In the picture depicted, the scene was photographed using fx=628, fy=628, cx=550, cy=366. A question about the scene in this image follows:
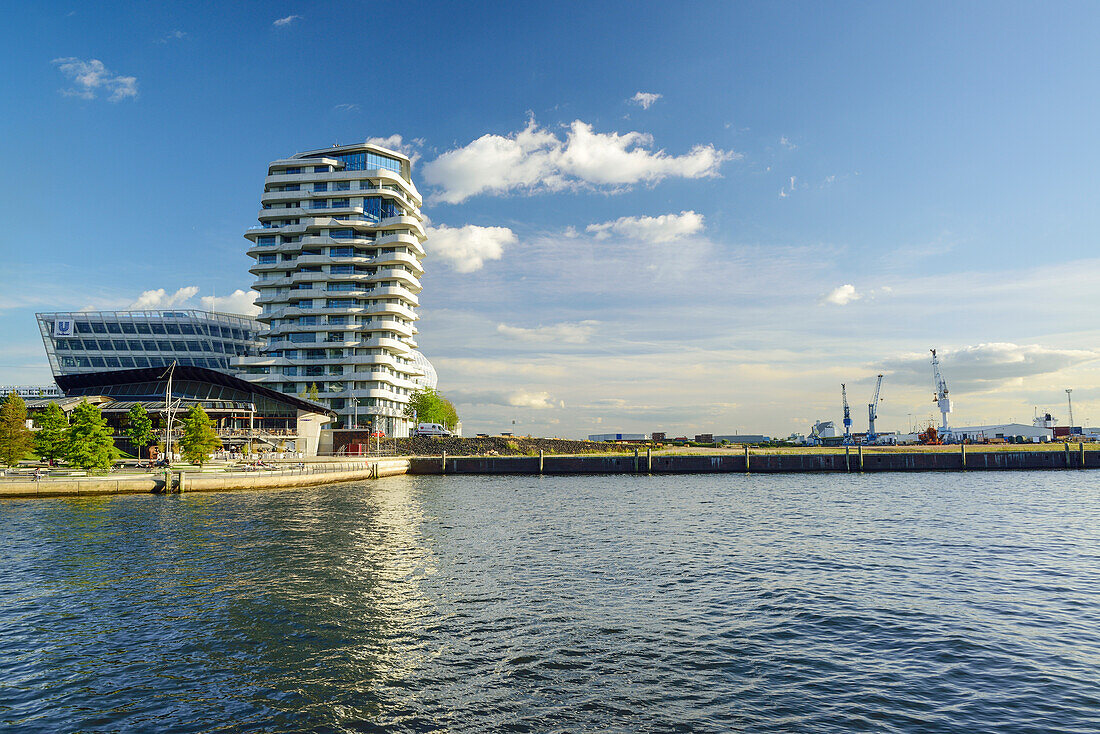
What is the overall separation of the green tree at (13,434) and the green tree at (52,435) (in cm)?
171

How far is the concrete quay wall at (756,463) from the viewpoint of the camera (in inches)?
4198

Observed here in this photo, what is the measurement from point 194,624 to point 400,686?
954 centimetres

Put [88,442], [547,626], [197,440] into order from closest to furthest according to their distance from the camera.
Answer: [547,626] → [88,442] → [197,440]

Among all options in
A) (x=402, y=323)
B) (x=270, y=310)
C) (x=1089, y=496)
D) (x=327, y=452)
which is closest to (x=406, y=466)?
(x=327, y=452)

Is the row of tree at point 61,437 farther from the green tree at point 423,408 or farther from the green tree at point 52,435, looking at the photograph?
the green tree at point 423,408

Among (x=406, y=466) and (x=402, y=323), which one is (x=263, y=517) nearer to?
(x=406, y=466)

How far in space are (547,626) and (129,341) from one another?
18413 centimetres

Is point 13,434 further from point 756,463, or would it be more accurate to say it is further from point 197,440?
point 756,463

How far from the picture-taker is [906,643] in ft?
63.5

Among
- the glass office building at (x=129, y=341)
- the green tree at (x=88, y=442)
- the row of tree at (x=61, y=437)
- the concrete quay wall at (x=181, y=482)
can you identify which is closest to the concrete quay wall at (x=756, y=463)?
the concrete quay wall at (x=181, y=482)

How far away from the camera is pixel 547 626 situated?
20672 mm

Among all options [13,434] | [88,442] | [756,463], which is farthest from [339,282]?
[756,463]

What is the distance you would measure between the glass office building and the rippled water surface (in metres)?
139

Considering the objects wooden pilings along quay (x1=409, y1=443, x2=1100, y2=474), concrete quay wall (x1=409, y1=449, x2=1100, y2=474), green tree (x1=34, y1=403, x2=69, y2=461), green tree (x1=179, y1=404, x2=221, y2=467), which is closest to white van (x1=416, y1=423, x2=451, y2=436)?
concrete quay wall (x1=409, y1=449, x2=1100, y2=474)
